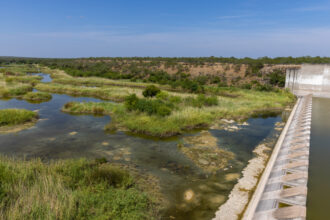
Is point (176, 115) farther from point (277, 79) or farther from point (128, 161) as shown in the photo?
point (277, 79)

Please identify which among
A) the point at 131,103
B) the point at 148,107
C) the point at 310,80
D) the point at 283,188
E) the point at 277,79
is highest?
the point at 277,79

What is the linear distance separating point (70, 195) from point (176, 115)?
14.3 m

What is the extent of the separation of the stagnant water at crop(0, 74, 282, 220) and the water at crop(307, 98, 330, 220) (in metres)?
3.25

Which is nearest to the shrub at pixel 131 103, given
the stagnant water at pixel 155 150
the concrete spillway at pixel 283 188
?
the stagnant water at pixel 155 150

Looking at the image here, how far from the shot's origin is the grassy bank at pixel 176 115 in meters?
18.7

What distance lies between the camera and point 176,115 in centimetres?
2105

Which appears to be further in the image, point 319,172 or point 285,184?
point 319,172

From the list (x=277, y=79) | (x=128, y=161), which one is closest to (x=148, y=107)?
(x=128, y=161)

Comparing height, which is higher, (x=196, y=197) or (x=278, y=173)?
(x=278, y=173)

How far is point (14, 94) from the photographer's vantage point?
121 feet

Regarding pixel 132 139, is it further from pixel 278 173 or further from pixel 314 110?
pixel 314 110

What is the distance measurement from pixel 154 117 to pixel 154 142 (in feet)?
12.5

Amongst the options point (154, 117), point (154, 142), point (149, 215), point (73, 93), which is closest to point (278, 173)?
point (149, 215)

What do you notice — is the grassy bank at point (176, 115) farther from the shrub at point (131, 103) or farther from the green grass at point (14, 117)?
the green grass at point (14, 117)
